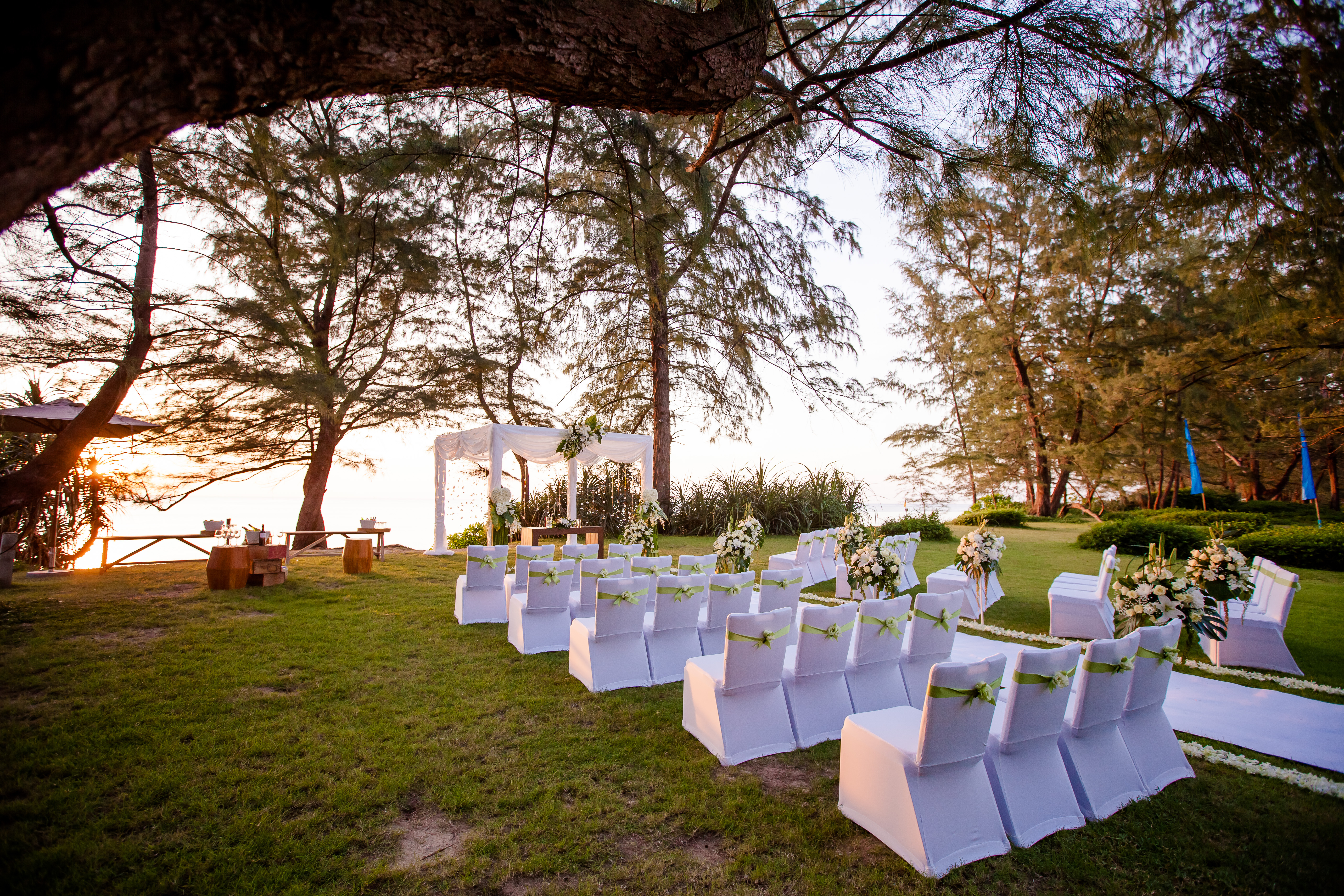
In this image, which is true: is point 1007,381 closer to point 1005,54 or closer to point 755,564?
point 755,564

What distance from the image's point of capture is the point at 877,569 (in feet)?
15.3

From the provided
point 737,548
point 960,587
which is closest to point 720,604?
point 737,548

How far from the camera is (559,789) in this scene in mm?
2686

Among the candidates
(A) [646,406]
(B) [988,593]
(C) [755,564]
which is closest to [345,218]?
(C) [755,564]

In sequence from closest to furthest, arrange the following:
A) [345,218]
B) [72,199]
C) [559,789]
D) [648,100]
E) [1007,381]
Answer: [648,100] → [559,789] → [345,218] → [72,199] → [1007,381]

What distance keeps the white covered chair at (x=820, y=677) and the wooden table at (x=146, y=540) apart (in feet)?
26.4

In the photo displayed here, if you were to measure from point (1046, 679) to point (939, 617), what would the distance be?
1.28m

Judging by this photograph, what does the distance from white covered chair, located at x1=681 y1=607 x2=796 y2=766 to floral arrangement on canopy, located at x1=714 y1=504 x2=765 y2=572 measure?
8.08ft

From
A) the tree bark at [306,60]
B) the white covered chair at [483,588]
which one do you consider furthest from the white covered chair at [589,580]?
the tree bark at [306,60]

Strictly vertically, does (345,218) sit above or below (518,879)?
above

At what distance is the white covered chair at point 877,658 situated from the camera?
3381mm

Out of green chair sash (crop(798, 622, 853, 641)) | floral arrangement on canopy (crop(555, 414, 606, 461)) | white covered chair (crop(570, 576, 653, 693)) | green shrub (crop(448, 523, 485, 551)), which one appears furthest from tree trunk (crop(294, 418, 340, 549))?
green chair sash (crop(798, 622, 853, 641))

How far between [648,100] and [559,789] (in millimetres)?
2888

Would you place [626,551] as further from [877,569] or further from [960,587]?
[960,587]
